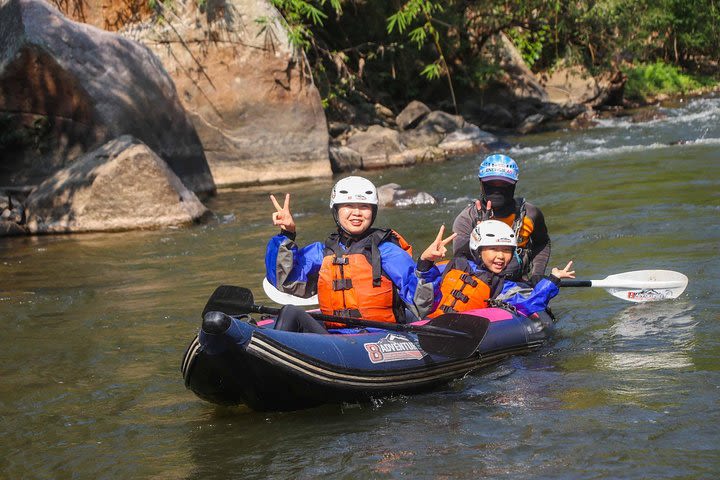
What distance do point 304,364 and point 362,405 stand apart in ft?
1.76

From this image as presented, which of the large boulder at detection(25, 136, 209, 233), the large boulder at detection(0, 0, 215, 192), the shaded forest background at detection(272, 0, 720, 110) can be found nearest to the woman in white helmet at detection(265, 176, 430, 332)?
the large boulder at detection(25, 136, 209, 233)

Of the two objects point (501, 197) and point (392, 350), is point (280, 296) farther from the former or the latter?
point (501, 197)

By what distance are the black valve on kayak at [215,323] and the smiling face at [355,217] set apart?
134 cm

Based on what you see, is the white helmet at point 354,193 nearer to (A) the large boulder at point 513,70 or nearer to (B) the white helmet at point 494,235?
(B) the white helmet at point 494,235

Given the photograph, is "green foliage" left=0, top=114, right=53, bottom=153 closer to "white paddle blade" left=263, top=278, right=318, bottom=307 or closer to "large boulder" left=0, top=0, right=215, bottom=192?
"large boulder" left=0, top=0, right=215, bottom=192

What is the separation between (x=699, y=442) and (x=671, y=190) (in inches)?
288

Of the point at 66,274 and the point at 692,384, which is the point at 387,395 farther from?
the point at 66,274

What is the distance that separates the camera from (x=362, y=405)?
490 centimetres

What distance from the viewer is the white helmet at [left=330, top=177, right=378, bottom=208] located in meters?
5.29

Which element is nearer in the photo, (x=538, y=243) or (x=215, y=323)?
(x=215, y=323)

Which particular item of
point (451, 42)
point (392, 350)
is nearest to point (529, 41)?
point (451, 42)

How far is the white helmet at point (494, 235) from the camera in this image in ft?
19.1

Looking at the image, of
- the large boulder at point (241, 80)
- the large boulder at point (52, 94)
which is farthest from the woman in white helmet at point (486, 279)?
the large boulder at point (241, 80)

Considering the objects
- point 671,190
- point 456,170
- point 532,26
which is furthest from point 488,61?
point 671,190
